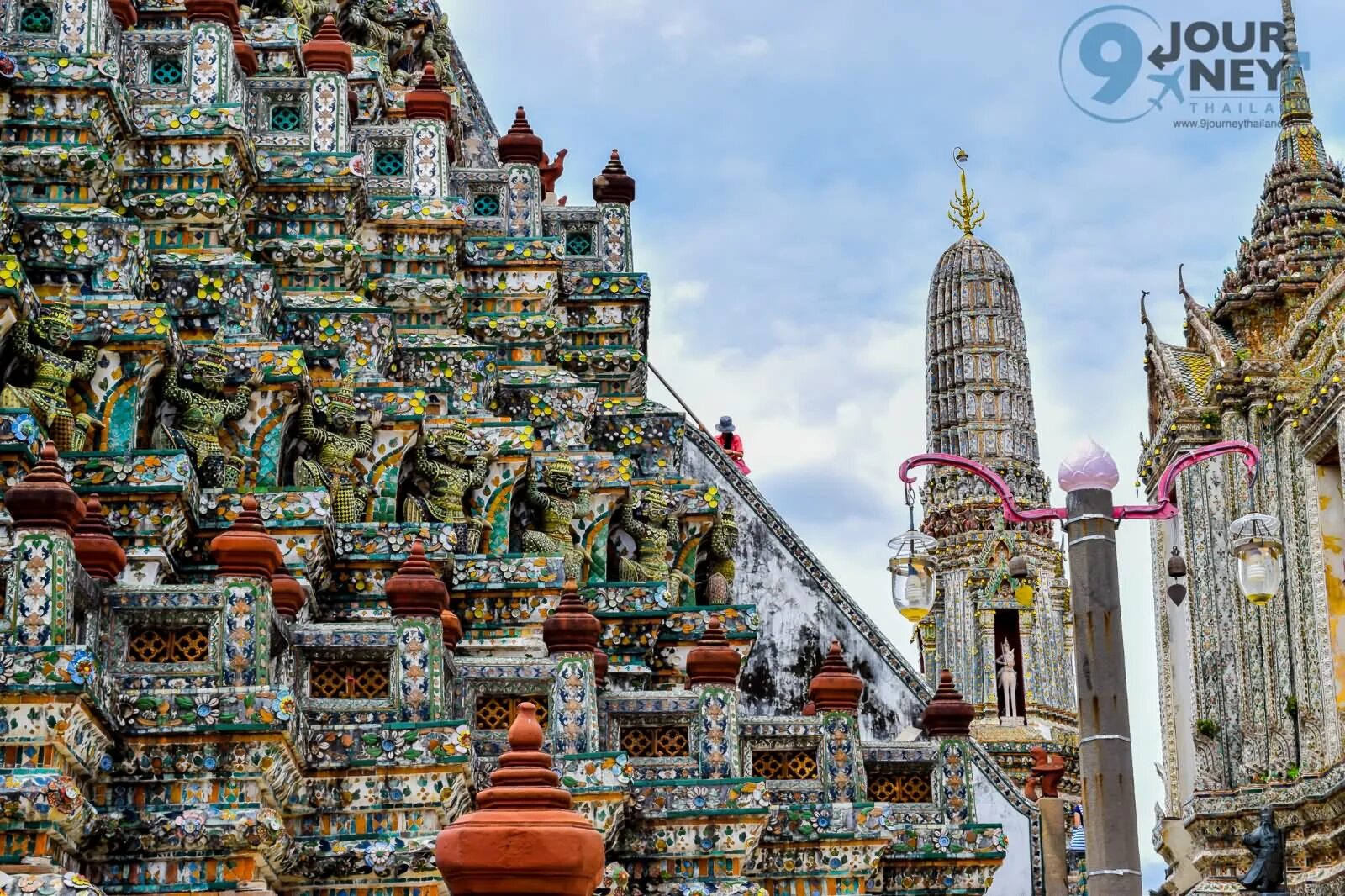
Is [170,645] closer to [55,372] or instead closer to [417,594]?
[417,594]

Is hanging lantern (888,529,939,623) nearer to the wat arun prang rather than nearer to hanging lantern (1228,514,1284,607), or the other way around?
hanging lantern (1228,514,1284,607)

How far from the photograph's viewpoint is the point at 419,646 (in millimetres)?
14562

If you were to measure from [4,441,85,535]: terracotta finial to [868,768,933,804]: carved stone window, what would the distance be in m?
7.03

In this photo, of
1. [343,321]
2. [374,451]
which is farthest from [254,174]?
[374,451]

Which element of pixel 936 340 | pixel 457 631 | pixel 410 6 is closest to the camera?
pixel 457 631

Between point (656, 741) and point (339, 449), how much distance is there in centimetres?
339

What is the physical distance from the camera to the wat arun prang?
43.9ft

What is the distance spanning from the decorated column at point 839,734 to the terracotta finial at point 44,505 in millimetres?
6068

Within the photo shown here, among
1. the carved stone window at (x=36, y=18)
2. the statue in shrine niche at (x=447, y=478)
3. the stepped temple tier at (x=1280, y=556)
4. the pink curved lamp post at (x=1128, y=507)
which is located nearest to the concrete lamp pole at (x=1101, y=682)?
the pink curved lamp post at (x=1128, y=507)

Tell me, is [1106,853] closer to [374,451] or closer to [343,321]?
[374,451]

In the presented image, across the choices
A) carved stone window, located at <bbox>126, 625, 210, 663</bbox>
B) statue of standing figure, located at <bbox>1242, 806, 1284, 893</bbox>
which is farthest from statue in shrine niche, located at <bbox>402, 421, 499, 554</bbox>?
statue of standing figure, located at <bbox>1242, 806, 1284, 893</bbox>

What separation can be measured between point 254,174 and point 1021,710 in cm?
3699

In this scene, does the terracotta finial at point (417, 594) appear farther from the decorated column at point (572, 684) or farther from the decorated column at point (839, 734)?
the decorated column at point (839, 734)

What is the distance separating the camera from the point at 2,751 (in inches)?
487
